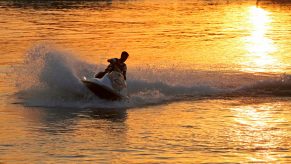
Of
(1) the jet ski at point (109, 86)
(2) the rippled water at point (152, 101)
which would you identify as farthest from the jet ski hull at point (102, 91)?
(2) the rippled water at point (152, 101)

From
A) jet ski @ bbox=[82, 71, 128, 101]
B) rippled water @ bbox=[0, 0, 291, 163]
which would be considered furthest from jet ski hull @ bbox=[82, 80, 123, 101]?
rippled water @ bbox=[0, 0, 291, 163]

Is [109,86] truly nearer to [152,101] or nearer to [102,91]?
[102,91]

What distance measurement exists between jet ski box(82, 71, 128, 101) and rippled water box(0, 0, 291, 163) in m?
0.21

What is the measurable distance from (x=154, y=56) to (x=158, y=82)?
8955 mm

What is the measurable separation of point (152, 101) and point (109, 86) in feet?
4.95

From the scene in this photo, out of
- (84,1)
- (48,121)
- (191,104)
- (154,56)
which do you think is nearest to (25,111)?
(48,121)

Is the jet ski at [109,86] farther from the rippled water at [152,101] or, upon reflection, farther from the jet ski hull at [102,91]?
the rippled water at [152,101]

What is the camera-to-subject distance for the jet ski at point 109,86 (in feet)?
67.3

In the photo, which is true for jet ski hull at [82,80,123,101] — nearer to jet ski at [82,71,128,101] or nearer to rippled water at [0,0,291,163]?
jet ski at [82,71,128,101]

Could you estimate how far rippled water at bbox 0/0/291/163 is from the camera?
50.9 feet

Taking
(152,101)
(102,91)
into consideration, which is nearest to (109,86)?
(102,91)

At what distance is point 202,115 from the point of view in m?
19.4

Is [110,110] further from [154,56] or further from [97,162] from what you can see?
[154,56]

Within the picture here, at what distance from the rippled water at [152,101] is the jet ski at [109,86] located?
8.3 inches
